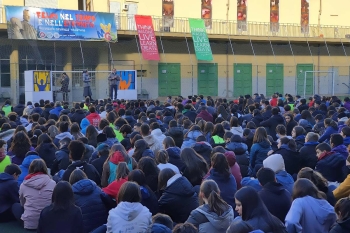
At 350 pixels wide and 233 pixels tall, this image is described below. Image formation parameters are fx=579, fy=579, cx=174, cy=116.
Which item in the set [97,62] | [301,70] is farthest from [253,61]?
[97,62]

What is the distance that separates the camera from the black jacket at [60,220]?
675 centimetres

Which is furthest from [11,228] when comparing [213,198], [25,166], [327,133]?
[327,133]

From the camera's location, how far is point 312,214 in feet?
20.1

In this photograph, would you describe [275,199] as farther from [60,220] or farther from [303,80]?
[303,80]

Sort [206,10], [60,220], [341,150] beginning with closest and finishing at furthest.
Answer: [60,220]
[341,150]
[206,10]

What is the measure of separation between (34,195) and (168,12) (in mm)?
30728

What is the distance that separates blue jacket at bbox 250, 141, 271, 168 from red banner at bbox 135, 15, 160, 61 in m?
23.6

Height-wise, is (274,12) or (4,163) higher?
(274,12)

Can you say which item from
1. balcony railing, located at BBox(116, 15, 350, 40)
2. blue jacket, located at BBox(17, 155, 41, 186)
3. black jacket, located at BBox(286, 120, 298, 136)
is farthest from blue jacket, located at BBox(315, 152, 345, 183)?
balcony railing, located at BBox(116, 15, 350, 40)

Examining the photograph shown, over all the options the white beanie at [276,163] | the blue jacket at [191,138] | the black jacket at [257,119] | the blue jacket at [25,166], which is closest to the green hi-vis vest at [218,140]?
the blue jacket at [191,138]

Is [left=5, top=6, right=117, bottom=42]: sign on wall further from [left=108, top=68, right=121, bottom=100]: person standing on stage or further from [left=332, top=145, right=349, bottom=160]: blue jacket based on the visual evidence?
[left=332, top=145, right=349, bottom=160]: blue jacket

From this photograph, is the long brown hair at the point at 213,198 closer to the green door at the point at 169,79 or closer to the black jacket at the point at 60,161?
the black jacket at the point at 60,161

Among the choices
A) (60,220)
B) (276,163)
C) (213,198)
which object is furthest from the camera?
(276,163)

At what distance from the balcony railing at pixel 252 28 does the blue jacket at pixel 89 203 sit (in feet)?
89.0
